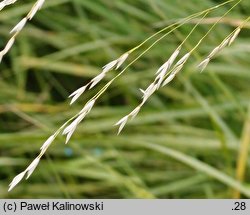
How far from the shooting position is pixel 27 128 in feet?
4.86

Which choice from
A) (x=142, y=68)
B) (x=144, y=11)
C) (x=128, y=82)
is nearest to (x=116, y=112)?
(x=128, y=82)

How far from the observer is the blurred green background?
130 cm

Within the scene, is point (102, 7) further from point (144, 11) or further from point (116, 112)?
point (116, 112)

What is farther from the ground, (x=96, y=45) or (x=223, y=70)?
(x=96, y=45)

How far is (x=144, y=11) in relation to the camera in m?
1.57

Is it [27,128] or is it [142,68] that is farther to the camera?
[142,68]

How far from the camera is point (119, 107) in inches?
59.1

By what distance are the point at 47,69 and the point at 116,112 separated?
0.79ft

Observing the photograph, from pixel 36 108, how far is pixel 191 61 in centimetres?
40

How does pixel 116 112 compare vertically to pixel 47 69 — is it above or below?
below

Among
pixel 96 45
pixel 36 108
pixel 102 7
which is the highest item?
pixel 102 7

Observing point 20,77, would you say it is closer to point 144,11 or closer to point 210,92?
point 144,11


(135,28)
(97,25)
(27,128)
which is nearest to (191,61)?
(135,28)

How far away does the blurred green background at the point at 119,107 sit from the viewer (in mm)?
1305
